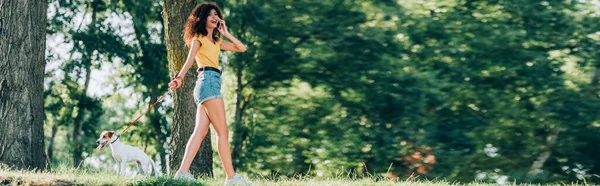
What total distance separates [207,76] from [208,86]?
0.32 ft

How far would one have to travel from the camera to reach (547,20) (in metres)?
18.4

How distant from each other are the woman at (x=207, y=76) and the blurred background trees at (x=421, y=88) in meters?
9.41

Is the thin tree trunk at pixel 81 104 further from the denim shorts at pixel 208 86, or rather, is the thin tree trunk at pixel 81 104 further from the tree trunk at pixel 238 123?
the denim shorts at pixel 208 86

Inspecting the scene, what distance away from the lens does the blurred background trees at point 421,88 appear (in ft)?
59.8

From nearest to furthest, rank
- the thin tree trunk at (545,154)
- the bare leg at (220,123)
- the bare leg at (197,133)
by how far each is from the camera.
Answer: the bare leg at (220,123)
the bare leg at (197,133)
the thin tree trunk at (545,154)

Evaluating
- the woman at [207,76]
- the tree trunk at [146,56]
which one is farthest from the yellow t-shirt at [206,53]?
the tree trunk at [146,56]

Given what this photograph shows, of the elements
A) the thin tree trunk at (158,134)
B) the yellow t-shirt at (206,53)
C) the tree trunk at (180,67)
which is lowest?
the yellow t-shirt at (206,53)

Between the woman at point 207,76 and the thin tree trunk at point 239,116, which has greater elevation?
the thin tree trunk at point 239,116

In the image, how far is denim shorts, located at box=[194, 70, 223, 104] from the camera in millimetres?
8719

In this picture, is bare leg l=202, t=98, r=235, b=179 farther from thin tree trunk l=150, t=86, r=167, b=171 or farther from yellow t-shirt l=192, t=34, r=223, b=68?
thin tree trunk l=150, t=86, r=167, b=171

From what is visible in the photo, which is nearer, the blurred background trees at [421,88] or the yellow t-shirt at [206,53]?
the yellow t-shirt at [206,53]

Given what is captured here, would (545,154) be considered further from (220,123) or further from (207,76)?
(207,76)

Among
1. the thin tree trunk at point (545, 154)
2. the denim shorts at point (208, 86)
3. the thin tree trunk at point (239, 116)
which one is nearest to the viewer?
the denim shorts at point (208, 86)

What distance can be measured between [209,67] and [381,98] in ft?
34.1
